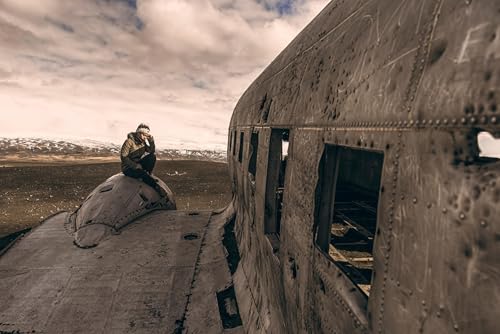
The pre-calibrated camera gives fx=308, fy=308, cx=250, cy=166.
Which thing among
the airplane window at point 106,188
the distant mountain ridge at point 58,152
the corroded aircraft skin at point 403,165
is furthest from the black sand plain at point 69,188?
the distant mountain ridge at point 58,152

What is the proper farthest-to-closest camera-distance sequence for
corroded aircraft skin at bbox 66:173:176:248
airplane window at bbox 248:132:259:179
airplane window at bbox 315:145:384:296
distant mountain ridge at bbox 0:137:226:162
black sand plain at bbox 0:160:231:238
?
distant mountain ridge at bbox 0:137:226:162, black sand plain at bbox 0:160:231:238, corroded aircraft skin at bbox 66:173:176:248, airplane window at bbox 248:132:259:179, airplane window at bbox 315:145:384:296

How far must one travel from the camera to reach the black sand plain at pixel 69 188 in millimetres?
18234

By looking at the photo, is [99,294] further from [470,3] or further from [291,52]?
[470,3]

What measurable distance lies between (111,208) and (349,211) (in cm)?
783

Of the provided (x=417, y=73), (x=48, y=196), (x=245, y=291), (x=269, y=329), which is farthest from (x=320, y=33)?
(x=48, y=196)

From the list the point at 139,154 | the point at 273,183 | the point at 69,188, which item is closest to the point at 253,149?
the point at 273,183

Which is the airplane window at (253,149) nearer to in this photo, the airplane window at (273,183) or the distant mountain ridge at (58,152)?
the airplane window at (273,183)

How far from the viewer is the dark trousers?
11.9m

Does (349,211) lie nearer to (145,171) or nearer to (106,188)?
(145,171)

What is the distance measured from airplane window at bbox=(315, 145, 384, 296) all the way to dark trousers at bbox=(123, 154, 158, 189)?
287 inches

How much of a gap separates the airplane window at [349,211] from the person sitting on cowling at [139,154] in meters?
7.33

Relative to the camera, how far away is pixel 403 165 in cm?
201

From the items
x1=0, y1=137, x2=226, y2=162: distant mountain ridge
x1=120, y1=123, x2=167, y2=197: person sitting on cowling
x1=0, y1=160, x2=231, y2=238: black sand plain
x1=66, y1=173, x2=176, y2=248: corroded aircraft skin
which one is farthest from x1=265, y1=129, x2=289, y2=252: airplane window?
x1=0, y1=137, x2=226, y2=162: distant mountain ridge

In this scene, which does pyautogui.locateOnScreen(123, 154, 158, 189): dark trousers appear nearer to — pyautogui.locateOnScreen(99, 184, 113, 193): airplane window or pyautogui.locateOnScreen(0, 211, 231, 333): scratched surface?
pyautogui.locateOnScreen(99, 184, 113, 193): airplane window
